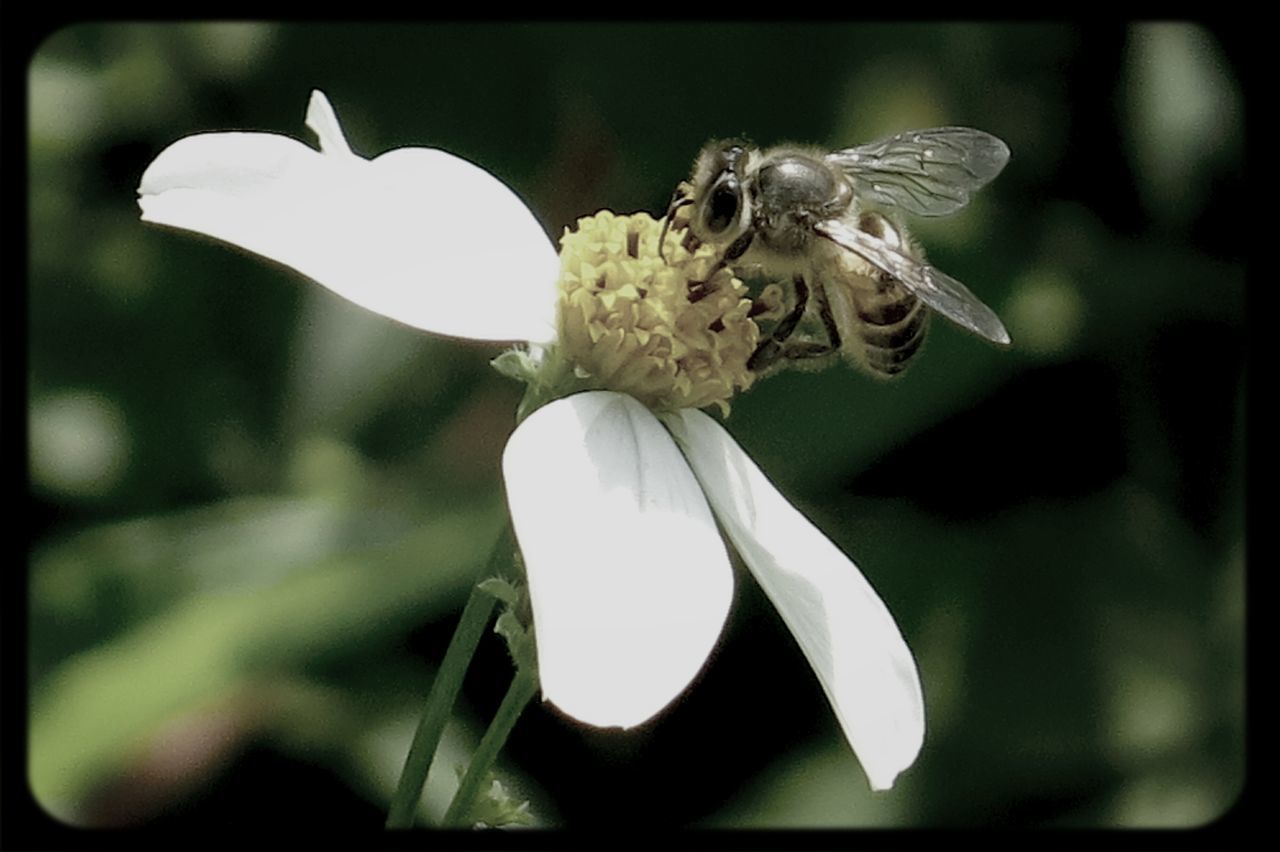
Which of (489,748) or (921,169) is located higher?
(921,169)

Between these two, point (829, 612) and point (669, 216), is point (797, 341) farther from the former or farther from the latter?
point (829, 612)

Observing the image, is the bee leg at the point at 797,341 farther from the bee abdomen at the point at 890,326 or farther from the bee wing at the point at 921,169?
the bee wing at the point at 921,169

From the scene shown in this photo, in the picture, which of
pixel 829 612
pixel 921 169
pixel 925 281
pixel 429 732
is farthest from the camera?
pixel 921 169

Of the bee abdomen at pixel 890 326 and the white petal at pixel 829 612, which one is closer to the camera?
the white petal at pixel 829 612

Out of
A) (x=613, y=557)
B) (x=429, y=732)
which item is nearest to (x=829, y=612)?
(x=613, y=557)

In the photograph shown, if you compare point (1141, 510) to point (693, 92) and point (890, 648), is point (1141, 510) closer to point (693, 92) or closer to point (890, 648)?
point (693, 92)

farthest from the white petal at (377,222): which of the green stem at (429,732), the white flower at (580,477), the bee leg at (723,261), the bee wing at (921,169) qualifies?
the bee wing at (921,169)
